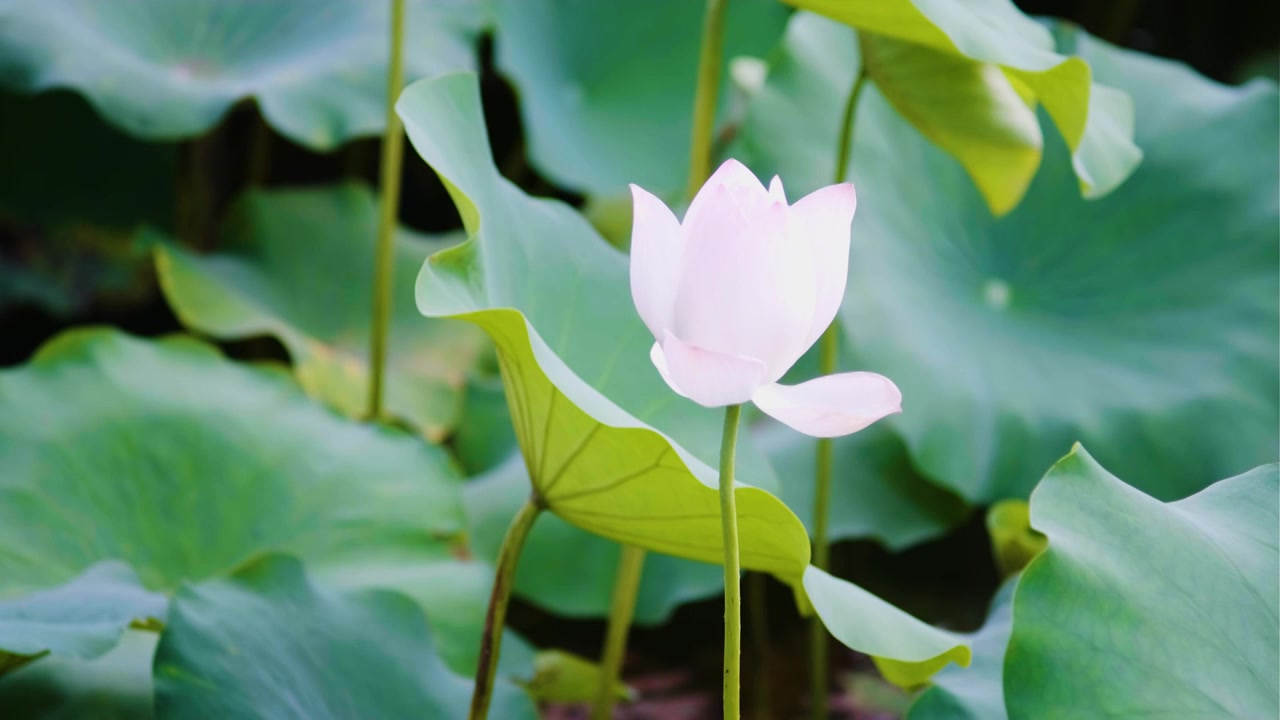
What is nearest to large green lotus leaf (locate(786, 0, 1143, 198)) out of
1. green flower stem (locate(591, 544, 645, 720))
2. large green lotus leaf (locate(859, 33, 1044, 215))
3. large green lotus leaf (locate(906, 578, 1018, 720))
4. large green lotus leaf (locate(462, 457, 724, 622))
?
large green lotus leaf (locate(859, 33, 1044, 215))

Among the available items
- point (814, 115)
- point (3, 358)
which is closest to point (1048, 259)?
point (814, 115)

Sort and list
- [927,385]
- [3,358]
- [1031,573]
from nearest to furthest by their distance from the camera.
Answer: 1. [1031,573]
2. [927,385]
3. [3,358]

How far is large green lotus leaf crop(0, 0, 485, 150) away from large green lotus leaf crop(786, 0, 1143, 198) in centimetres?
72

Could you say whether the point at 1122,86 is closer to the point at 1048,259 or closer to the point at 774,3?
the point at 1048,259

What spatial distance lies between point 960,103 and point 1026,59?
0.59 feet

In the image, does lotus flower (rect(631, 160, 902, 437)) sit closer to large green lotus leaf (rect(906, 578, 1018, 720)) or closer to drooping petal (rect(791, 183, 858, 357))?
drooping petal (rect(791, 183, 858, 357))

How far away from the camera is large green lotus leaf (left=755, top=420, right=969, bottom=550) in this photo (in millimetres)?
1289

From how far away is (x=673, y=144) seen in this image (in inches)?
70.9

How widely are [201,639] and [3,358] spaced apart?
1725 mm

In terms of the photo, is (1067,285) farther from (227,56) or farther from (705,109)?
(227,56)

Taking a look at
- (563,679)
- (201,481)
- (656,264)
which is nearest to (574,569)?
(563,679)

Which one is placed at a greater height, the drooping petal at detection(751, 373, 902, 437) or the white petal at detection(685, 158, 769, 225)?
the white petal at detection(685, 158, 769, 225)

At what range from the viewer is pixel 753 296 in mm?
454

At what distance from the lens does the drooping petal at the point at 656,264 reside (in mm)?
480
